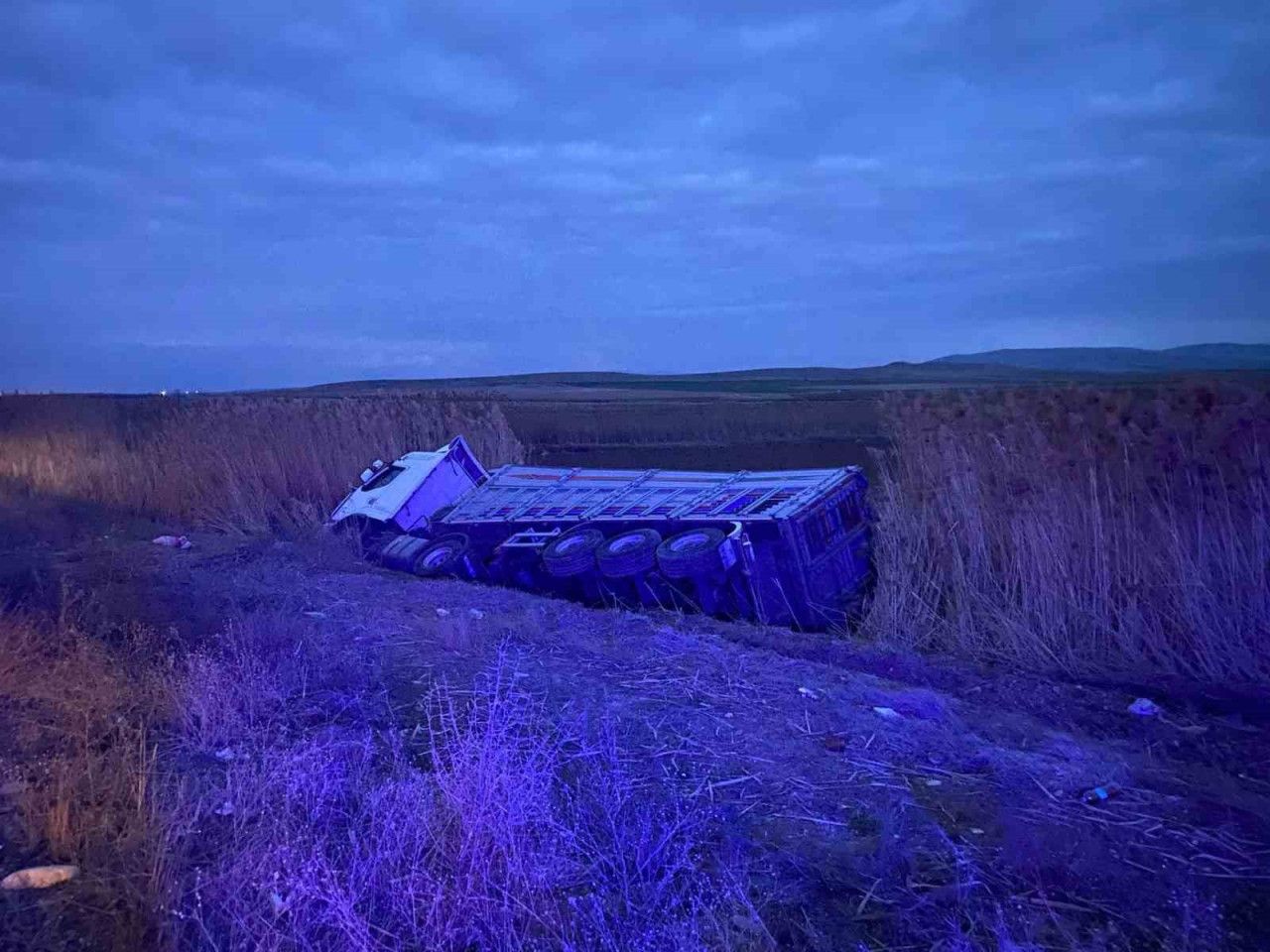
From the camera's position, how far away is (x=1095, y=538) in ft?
26.0

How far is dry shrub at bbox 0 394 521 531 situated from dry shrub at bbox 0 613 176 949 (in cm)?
894

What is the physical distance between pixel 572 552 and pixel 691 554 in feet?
5.26

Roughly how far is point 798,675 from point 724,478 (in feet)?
17.5

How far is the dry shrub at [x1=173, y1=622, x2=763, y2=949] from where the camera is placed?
133 inches

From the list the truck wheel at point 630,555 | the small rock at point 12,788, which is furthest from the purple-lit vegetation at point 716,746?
the truck wheel at point 630,555

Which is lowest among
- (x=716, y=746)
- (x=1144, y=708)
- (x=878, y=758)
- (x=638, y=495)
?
(x=1144, y=708)

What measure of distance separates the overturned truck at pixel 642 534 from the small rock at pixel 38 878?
6871 mm

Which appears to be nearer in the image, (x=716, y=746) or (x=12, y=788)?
(x=12, y=788)

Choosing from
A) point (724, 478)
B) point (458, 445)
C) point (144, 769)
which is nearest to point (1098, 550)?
point (724, 478)

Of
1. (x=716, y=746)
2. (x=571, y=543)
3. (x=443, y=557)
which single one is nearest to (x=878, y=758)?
(x=716, y=746)

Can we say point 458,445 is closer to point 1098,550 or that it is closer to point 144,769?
point 1098,550

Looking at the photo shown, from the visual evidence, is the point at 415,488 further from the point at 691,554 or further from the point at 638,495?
the point at 691,554

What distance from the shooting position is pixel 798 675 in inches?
266

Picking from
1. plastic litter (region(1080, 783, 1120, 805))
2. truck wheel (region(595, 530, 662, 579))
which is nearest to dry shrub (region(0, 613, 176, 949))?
plastic litter (region(1080, 783, 1120, 805))
